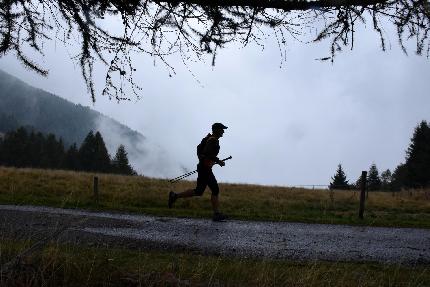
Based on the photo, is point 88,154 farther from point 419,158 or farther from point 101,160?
point 419,158

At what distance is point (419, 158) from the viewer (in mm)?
60094

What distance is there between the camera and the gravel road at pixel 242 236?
20.0 ft

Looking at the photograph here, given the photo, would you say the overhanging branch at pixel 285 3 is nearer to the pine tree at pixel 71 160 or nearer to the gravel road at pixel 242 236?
the gravel road at pixel 242 236

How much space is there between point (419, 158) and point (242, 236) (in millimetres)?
57971

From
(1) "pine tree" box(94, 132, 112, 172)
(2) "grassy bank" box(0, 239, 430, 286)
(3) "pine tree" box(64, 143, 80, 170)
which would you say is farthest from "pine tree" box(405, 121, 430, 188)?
(2) "grassy bank" box(0, 239, 430, 286)

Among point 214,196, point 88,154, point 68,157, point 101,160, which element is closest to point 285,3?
point 214,196

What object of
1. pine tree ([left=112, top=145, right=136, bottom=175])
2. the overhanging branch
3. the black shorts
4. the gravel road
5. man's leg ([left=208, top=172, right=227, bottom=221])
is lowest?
the gravel road

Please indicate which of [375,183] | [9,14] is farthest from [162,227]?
[375,183]

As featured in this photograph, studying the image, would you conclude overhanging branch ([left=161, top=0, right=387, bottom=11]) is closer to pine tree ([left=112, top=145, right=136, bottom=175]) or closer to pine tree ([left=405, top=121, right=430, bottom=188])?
pine tree ([left=405, top=121, right=430, bottom=188])

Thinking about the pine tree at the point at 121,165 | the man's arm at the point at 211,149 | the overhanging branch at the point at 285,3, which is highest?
the pine tree at the point at 121,165

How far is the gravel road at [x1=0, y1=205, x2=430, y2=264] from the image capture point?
6.08 m

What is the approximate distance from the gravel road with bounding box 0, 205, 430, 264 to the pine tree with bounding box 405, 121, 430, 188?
52230 mm

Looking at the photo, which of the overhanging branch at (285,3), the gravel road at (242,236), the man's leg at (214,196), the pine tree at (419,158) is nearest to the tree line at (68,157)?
the pine tree at (419,158)

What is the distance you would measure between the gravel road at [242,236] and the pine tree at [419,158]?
52.2m
